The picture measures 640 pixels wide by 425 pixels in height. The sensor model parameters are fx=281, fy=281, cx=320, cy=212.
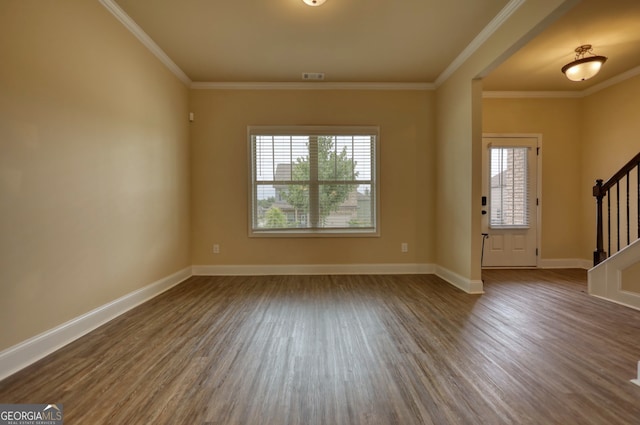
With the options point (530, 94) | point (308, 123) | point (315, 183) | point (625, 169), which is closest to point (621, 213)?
point (625, 169)

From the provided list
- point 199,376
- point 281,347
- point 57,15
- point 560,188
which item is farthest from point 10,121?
point 560,188

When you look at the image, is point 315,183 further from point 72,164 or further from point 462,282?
point 72,164

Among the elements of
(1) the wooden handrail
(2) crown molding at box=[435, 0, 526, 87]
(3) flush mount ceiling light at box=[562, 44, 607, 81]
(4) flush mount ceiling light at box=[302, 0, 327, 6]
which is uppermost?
(2) crown molding at box=[435, 0, 526, 87]

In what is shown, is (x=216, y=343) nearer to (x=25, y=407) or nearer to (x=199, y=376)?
(x=199, y=376)

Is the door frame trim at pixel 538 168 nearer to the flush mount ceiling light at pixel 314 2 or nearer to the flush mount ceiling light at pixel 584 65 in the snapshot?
the flush mount ceiling light at pixel 584 65

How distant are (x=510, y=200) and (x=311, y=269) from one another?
3.50 metres

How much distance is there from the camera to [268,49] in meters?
3.39

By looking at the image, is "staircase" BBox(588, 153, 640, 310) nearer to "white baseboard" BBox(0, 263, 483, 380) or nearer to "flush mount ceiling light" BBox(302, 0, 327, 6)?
"white baseboard" BBox(0, 263, 483, 380)

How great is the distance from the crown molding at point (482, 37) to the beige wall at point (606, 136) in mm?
2697

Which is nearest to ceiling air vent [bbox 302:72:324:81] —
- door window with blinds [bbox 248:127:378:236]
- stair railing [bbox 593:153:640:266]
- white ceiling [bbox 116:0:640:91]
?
white ceiling [bbox 116:0:640:91]

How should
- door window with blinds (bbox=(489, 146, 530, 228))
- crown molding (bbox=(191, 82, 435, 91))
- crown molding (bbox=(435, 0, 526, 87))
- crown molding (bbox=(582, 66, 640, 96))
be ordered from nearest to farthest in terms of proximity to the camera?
1. crown molding (bbox=(435, 0, 526, 87))
2. crown molding (bbox=(582, 66, 640, 96))
3. crown molding (bbox=(191, 82, 435, 91))
4. door window with blinds (bbox=(489, 146, 530, 228))

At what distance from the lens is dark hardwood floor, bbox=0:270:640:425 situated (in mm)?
1427

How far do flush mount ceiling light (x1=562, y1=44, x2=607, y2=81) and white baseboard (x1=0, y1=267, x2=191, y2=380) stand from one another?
223 inches

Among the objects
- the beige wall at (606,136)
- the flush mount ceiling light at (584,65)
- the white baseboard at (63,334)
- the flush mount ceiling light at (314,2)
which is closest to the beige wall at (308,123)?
the white baseboard at (63,334)
